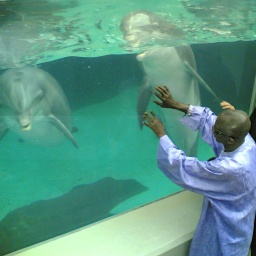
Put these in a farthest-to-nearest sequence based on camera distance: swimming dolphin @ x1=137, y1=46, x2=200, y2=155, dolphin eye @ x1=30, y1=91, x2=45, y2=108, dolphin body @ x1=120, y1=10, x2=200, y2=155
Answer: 1. swimming dolphin @ x1=137, y1=46, x2=200, y2=155
2. dolphin body @ x1=120, y1=10, x2=200, y2=155
3. dolphin eye @ x1=30, y1=91, x2=45, y2=108

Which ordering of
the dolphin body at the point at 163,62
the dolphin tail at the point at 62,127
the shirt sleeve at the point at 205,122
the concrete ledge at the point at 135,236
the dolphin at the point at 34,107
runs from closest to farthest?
the shirt sleeve at the point at 205,122 → the concrete ledge at the point at 135,236 → the dolphin at the point at 34,107 → the dolphin tail at the point at 62,127 → the dolphin body at the point at 163,62

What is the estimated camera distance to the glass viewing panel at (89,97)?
2.67 metres

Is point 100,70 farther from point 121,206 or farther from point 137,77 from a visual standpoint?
point 121,206

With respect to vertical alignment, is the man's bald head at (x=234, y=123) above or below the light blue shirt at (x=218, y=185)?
above

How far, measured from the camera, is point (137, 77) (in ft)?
11.7

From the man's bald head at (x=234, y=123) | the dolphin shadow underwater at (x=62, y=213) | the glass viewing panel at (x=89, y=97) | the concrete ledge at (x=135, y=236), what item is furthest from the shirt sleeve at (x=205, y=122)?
the dolphin shadow underwater at (x=62, y=213)

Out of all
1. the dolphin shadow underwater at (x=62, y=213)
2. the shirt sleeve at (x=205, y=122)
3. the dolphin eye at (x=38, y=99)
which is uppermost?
the shirt sleeve at (x=205, y=122)

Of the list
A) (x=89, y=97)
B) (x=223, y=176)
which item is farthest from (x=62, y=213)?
(x=223, y=176)

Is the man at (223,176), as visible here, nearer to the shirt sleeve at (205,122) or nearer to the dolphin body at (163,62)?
the shirt sleeve at (205,122)

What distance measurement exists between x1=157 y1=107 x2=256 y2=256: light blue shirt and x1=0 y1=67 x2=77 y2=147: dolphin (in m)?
1.32

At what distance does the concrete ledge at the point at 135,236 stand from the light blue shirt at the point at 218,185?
28 cm

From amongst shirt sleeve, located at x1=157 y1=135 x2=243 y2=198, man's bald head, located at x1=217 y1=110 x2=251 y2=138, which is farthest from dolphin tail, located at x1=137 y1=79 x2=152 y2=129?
man's bald head, located at x1=217 y1=110 x2=251 y2=138

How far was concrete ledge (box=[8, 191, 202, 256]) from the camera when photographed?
94.3 inches

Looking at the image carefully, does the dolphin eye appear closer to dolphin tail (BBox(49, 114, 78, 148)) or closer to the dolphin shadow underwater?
dolphin tail (BBox(49, 114, 78, 148))
